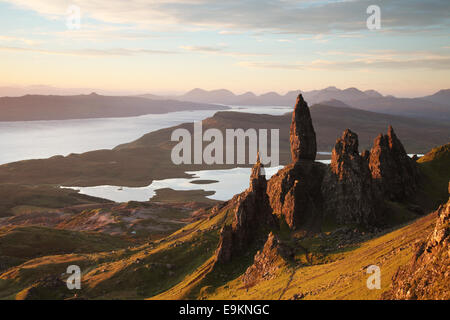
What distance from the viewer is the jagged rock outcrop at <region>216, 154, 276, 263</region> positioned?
67.4 metres

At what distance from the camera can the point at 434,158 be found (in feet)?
351

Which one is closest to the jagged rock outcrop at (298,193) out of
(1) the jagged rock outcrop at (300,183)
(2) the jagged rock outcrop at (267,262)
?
(1) the jagged rock outcrop at (300,183)

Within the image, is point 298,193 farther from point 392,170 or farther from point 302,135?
point 392,170

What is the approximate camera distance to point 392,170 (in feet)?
299

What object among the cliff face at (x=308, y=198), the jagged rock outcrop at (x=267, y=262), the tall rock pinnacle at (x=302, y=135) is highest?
the tall rock pinnacle at (x=302, y=135)

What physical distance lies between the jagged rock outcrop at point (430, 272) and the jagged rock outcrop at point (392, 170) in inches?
2193

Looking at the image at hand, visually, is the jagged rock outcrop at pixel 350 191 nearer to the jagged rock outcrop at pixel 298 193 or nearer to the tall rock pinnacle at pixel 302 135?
the jagged rock outcrop at pixel 298 193

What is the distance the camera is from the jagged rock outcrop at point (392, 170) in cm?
8944

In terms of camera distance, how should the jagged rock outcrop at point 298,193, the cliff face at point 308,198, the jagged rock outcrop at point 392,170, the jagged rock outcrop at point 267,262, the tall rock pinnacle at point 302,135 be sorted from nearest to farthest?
the jagged rock outcrop at point 267,262, the cliff face at point 308,198, the jagged rock outcrop at point 298,193, the tall rock pinnacle at point 302,135, the jagged rock outcrop at point 392,170

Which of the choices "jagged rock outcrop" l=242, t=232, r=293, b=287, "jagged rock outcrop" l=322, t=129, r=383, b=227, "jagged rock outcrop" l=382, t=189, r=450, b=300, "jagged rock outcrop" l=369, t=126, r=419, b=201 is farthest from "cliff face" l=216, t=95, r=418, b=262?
"jagged rock outcrop" l=382, t=189, r=450, b=300

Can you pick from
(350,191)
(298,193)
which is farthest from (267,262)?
(350,191)

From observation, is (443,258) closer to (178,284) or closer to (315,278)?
(315,278)

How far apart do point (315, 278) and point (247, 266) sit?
18.2 m
